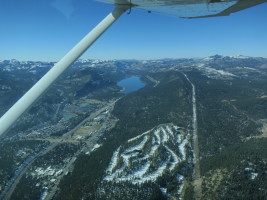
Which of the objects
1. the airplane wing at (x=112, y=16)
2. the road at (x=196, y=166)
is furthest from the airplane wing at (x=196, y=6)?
the road at (x=196, y=166)

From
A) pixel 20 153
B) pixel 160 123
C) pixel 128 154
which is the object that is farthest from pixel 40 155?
pixel 160 123

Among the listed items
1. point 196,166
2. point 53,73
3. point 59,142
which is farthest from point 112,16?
point 59,142

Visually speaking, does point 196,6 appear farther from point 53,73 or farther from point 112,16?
point 53,73

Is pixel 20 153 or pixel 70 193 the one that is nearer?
pixel 70 193

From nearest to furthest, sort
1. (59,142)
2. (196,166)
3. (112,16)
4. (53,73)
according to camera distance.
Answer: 1. (53,73)
2. (112,16)
3. (196,166)
4. (59,142)

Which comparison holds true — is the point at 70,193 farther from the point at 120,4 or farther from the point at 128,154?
the point at 120,4

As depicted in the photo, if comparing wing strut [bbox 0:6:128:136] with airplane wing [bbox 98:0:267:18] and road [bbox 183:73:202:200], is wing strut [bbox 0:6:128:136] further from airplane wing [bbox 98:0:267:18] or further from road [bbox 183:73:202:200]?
road [bbox 183:73:202:200]
